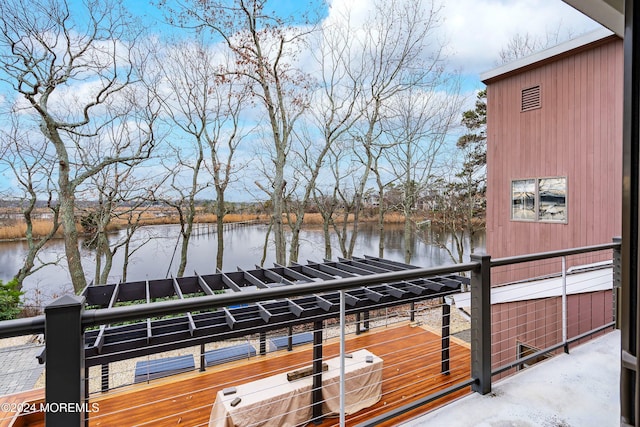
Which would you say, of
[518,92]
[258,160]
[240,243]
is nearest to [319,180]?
[258,160]

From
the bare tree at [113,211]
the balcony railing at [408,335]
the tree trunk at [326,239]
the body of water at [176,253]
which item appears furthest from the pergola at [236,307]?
the tree trunk at [326,239]

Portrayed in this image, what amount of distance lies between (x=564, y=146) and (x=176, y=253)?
10550mm

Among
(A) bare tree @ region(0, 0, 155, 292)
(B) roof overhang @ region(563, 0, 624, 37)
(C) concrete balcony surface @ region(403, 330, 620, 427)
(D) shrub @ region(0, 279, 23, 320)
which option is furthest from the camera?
(A) bare tree @ region(0, 0, 155, 292)

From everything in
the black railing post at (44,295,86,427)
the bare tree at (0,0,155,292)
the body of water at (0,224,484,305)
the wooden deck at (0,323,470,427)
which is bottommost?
the wooden deck at (0,323,470,427)

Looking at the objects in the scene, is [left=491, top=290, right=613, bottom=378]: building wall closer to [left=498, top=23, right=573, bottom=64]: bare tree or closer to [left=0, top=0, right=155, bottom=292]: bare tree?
[left=498, top=23, right=573, bottom=64]: bare tree

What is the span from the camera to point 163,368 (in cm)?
614

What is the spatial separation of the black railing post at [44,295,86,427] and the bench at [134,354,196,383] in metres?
5.30

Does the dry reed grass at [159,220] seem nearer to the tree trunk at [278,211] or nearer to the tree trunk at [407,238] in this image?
the tree trunk at [407,238]

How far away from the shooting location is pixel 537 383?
2420 mm

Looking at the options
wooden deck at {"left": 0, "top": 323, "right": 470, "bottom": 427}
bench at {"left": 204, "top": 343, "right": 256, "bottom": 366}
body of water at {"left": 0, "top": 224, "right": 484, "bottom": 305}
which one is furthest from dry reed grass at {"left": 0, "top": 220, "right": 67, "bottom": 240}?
bench at {"left": 204, "top": 343, "right": 256, "bottom": 366}

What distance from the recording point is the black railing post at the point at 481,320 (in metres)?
2.25

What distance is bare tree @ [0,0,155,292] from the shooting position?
8078 mm

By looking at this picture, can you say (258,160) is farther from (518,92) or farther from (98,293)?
(518,92)

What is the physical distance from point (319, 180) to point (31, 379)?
949 cm
